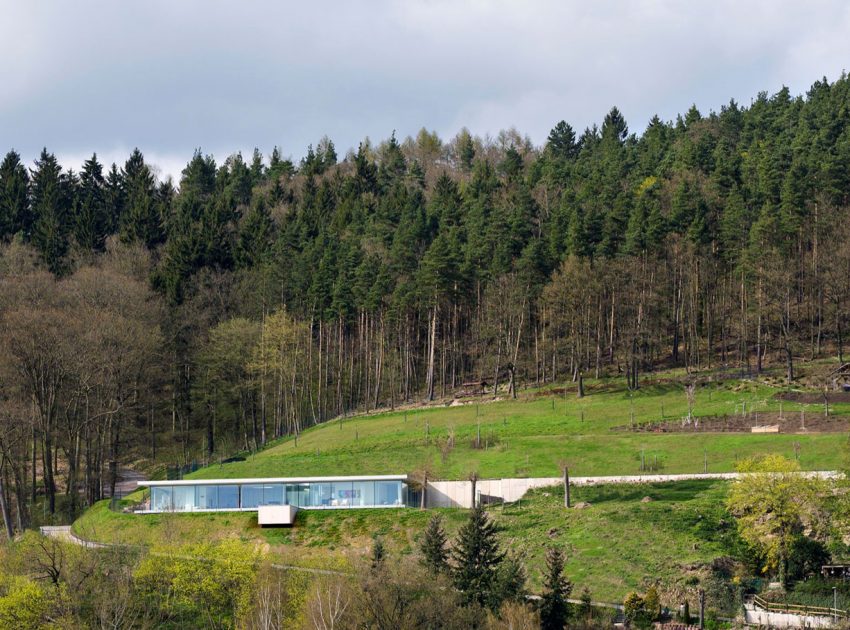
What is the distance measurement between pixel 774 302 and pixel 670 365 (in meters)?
12.1

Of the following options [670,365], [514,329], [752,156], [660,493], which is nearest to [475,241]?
[514,329]

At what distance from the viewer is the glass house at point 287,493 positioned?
81.2 meters

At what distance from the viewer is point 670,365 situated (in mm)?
110188

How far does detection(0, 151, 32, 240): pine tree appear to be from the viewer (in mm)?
153625

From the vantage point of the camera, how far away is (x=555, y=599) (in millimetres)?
57312

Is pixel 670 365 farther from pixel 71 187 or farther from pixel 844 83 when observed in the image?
pixel 71 187

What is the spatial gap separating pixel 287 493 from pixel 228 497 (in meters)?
4.14

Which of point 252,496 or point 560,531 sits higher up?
point 252,496

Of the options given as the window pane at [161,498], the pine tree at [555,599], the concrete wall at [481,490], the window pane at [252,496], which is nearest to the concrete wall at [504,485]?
the concrete wall at [481,490]

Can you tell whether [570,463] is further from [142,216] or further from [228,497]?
[142,216]

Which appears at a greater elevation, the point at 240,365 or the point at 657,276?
the point at 657,276

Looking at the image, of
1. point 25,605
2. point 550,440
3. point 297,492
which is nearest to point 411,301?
point 550,440

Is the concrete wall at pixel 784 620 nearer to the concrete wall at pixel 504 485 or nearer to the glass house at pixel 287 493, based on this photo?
the concrete wall at pixel 504 485

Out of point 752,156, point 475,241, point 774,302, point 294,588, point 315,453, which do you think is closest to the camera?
point 294,588
